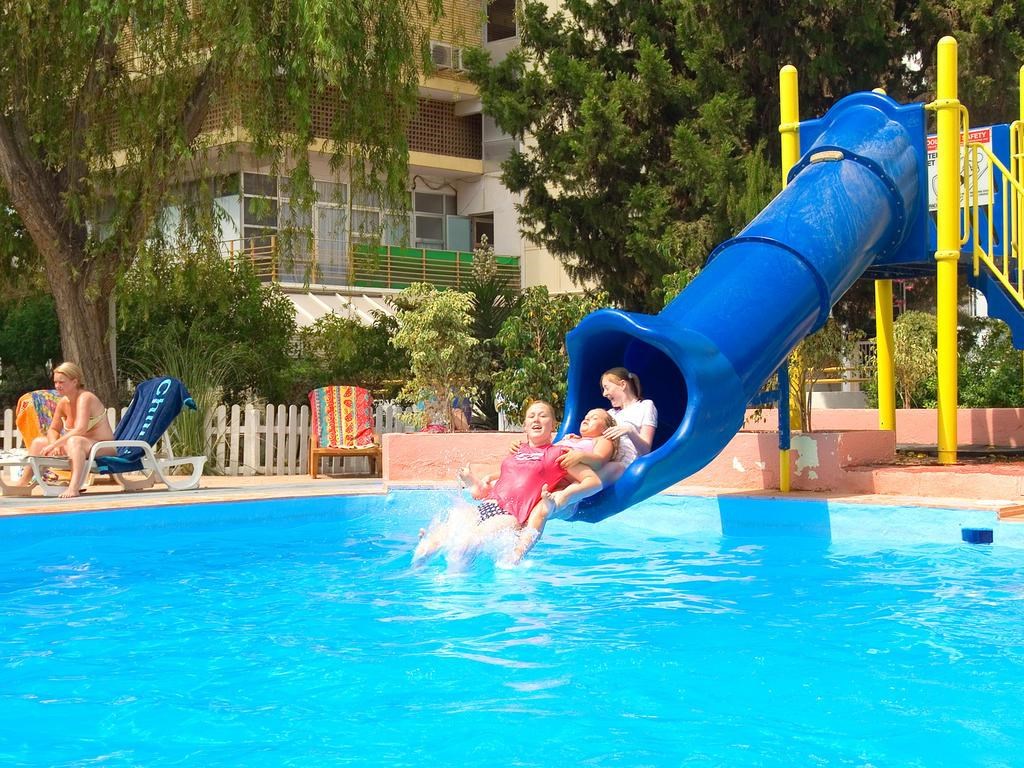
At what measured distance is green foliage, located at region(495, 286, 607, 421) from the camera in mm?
12469


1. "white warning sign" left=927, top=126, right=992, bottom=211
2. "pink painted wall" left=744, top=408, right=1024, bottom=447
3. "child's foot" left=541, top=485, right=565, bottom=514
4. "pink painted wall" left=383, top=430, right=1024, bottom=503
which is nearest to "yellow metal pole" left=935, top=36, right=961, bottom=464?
"white warning sign" left=927, top=126, right=992, bottom=211

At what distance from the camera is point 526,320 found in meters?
12.8

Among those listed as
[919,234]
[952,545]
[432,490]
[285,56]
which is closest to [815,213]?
[919,234]

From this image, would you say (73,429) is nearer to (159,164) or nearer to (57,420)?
(57,420)

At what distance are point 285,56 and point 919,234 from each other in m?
7.45

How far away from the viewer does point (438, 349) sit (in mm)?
13172

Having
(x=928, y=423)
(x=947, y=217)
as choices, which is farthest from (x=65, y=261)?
(x=928, y=423)

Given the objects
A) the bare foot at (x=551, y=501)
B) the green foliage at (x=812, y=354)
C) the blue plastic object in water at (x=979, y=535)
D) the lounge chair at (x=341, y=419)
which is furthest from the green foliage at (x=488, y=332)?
the blue plastic object in water at (x=979, y=535)

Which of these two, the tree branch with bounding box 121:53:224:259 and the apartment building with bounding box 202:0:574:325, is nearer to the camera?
the tree branch with bounding box 121:53:224:259

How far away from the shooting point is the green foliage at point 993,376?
1602cm

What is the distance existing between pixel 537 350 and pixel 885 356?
3405mm

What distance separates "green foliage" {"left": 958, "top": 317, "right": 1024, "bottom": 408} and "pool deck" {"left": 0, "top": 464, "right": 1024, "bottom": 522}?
6047 millimetres

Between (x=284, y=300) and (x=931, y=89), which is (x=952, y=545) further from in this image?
(x=284, y=300)

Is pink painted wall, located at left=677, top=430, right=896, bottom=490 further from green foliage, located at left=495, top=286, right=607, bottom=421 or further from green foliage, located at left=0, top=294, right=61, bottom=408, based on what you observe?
green foliage, located at left=0, top=294, right=61, bottom=408
